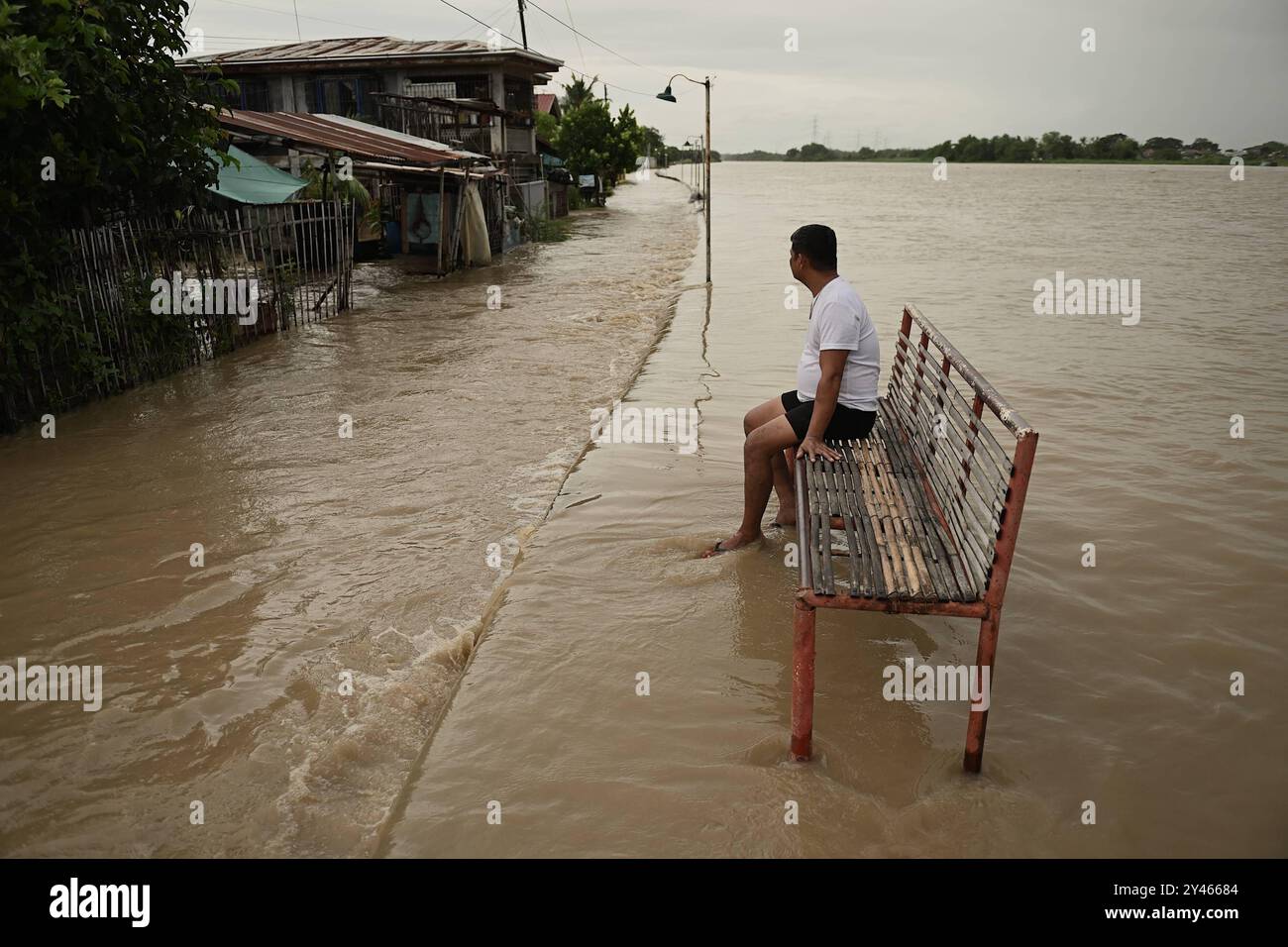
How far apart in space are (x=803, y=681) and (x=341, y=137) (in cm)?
1683

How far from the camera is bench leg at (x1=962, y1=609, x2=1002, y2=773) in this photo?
3248mm

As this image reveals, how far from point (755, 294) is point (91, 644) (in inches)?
554

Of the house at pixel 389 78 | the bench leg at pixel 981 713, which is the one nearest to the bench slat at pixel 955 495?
the bench leg at pixel 981 713

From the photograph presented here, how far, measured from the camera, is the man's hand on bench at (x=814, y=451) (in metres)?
4.68

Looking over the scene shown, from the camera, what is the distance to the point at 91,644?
4438 millimetres

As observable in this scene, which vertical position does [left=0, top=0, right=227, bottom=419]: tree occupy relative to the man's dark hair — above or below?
above

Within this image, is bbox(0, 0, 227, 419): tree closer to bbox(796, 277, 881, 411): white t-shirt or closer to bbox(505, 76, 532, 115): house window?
bbox(796, 277, 881, 411): white t-shirt

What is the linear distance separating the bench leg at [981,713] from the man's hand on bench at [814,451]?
1.50 metres
